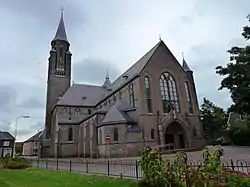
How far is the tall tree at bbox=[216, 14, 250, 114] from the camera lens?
24875 mm

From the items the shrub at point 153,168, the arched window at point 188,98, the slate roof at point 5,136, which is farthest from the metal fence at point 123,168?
the slate roof at point 5,136

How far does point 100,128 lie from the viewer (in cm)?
3412

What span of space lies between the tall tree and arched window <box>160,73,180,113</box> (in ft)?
34.8

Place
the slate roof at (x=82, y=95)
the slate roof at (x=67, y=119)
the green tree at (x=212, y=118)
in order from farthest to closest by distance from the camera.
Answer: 1. the green tree at (x=212, y=118)
2. the slate roof at (x=82, y=95)
3. the slate roof at (x=67, y=119)

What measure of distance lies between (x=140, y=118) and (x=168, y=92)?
754 centimetres

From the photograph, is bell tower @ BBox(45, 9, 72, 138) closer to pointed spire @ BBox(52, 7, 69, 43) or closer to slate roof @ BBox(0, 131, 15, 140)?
pointed spire @ BBox(52, 7, 69, 43)

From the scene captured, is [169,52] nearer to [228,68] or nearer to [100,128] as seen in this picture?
[228,68]

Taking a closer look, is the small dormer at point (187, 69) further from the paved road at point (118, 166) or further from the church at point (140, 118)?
the paved road at point (118, 166)

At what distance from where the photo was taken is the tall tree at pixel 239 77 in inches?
979

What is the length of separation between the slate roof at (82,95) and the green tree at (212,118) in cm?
2604

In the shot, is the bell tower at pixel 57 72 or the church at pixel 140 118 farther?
the bell tower at pixel 57 72

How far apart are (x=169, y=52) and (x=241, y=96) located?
56.6ft

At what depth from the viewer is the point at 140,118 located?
33.3 meters

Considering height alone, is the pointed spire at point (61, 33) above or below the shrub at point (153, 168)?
above
